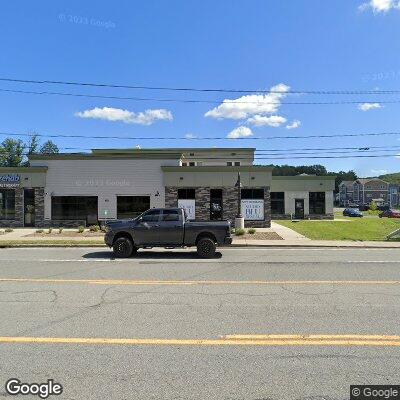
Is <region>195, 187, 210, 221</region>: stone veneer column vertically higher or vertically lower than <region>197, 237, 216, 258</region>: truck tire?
higher

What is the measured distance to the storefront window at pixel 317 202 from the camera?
4647cm

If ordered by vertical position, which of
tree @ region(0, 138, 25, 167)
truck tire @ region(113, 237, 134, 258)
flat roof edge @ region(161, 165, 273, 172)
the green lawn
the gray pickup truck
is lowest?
the green lawn

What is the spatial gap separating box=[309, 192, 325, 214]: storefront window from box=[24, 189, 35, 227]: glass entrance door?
1212 inches

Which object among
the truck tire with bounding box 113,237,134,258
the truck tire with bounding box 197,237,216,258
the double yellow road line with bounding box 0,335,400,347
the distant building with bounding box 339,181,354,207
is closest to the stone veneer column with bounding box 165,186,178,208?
the truck tire with bounding box 113,237,134,258

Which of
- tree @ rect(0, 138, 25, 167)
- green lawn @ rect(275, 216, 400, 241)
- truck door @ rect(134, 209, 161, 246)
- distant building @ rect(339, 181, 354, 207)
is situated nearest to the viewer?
truck door @ rect(134, 209, 161, 246)

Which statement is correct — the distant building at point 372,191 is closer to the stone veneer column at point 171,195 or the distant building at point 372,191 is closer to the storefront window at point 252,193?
the storefront window at point 252,193

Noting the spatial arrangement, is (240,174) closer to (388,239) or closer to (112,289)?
(388,239)

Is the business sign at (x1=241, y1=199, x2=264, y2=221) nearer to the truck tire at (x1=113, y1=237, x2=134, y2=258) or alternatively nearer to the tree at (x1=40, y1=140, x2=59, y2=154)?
the truck tire at (x1=113, y1=237, x2=134, y2=258)

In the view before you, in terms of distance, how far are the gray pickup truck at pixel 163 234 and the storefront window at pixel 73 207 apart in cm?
1680

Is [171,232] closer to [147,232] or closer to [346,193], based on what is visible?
[147,232]

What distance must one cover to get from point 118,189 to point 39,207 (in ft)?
20.6

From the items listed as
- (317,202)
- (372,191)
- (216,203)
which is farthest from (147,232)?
(372,191)

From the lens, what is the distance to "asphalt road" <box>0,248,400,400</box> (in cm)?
414

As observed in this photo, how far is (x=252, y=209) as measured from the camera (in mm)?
30906
